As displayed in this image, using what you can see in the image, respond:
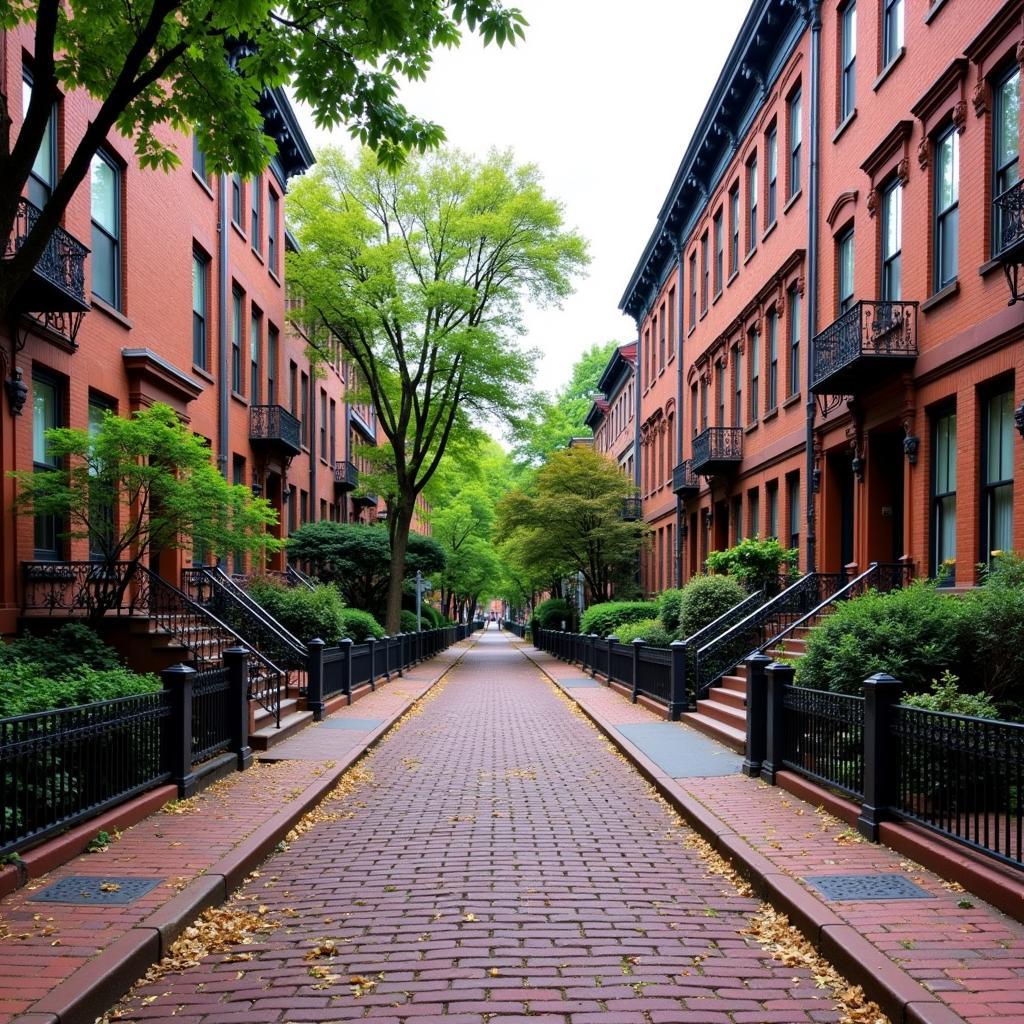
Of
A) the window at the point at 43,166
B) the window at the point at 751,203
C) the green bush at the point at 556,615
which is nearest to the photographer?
the window at the point at 43,166

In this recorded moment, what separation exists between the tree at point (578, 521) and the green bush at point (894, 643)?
24970 mm

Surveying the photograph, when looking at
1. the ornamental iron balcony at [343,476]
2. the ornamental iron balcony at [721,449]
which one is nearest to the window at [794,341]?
the ornamental iron balcony at [721,449]

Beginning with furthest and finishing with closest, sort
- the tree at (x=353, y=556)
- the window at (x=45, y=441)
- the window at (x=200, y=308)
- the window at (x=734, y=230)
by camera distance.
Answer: the tree at (x=353, y=556), the window at (x=734, y=230), the window at (x=200, y=308), the window at (x=45, y=441)

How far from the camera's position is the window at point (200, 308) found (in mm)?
20516

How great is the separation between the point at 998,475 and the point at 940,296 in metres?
2.85

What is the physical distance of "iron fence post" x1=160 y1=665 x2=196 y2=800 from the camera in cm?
879

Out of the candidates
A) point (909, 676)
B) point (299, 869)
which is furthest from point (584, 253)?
point (299, 869)

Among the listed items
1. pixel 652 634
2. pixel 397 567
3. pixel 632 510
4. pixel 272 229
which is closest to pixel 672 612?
pixel 652 634

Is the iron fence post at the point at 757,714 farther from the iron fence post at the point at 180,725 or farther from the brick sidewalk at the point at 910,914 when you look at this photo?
the iron fence post at the point at 180,725

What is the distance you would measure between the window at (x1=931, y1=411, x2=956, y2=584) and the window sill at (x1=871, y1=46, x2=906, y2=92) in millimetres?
5817

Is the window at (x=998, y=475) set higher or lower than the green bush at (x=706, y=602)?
higher

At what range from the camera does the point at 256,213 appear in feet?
83.2

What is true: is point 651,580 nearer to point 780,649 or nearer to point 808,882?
point 780,649

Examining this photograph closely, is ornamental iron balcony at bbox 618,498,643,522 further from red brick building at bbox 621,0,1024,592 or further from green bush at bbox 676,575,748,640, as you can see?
green bush at bbox 676,575,748,640
